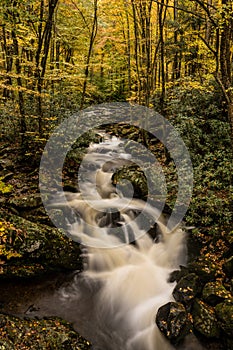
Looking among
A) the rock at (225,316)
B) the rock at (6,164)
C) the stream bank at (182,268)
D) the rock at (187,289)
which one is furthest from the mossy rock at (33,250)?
the rock at (6,164)

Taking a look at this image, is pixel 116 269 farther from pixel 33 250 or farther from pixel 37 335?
pixel 37 335

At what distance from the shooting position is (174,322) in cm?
552

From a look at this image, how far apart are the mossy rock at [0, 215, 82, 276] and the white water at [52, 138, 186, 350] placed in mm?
555

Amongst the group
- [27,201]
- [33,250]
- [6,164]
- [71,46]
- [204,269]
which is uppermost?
[71,46]

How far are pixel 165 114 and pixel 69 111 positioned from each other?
4264mm

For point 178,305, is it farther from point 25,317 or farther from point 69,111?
point 69,111

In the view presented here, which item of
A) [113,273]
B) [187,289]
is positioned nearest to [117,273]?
[113,273]

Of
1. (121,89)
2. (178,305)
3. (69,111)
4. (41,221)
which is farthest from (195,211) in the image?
(121,89)

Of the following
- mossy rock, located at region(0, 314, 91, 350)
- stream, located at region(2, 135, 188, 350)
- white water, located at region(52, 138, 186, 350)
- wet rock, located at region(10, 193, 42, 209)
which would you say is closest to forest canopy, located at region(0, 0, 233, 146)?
wet rock, located at region(10, 193, 42, 209)

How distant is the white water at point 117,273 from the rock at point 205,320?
31.7 inches

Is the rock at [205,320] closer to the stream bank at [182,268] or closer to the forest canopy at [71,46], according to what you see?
the stream bank at [182,268]

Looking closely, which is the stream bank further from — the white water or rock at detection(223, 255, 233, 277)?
the white water

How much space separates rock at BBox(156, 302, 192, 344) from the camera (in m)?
5.44

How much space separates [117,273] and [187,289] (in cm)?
201
